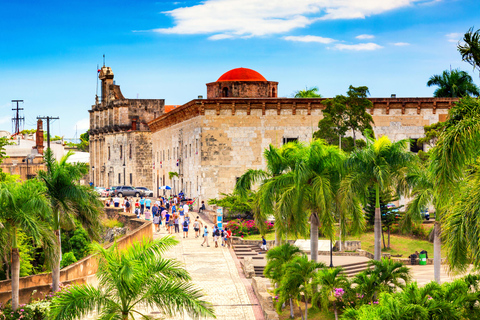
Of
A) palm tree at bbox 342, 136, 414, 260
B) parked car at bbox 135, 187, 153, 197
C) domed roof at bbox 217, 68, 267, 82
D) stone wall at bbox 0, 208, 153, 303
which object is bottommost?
stone wall at bbox 0, 208, 153, 303

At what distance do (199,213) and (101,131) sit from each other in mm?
43566

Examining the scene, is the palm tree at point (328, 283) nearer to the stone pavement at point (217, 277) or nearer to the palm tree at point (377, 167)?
the stone pavement at point (217, 277)

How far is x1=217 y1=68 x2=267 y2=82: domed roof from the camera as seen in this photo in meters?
60.3

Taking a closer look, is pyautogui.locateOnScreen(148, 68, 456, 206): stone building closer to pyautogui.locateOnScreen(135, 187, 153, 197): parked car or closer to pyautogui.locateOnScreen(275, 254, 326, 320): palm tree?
pyautogui.locateOnScreen(135, 187, 153, 197): parked car

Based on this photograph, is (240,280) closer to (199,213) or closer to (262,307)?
(262,307)

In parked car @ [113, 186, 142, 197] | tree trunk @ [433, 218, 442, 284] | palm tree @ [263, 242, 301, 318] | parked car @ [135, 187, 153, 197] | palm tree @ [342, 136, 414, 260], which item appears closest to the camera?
palm tree @ [263, 242, 301, 318]

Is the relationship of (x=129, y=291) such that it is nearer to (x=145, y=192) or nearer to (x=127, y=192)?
(x=127, y=192)

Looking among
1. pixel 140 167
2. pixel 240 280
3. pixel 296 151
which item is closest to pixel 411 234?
pixel 240 280

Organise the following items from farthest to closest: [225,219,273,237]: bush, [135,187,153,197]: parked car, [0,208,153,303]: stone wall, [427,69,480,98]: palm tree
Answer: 1. [135,187,153,197]: parked car
2. [427,69,480,98]: palm tree
3. [225,219,273,237]: bush
4. [0,208,153,303]: stone wall

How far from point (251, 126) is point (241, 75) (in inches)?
385

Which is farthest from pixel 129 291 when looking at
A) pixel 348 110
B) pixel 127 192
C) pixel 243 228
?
pixel 127 192

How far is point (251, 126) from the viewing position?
171 ft

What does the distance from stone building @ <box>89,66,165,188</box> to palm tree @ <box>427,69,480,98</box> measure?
3051 cm

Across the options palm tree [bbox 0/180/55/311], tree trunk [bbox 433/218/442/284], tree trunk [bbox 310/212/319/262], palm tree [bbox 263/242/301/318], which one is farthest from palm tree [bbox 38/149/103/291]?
tree trunk [bbox 433/218/442/284]
